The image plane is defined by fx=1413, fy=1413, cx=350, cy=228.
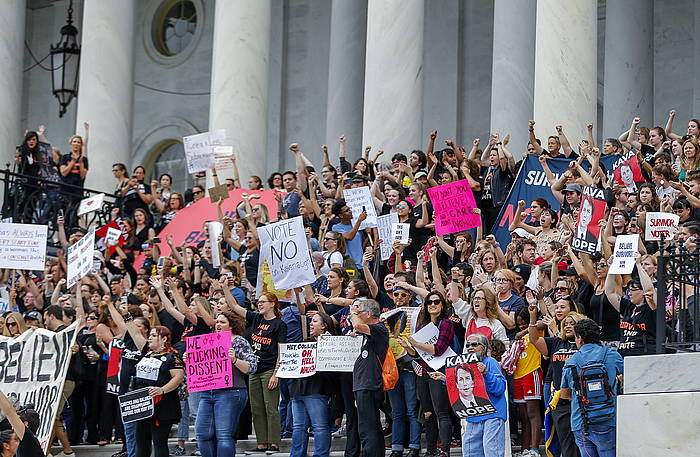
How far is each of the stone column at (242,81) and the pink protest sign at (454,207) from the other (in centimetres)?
726

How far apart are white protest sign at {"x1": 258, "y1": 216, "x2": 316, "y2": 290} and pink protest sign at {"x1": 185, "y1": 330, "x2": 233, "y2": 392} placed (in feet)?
4.19

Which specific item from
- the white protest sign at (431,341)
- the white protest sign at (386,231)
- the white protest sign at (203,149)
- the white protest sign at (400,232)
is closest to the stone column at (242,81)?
the white protest sign at (203,149)

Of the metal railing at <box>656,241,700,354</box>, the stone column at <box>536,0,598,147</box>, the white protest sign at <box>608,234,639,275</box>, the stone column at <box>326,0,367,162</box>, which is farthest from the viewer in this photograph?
the stone column at <box>326,0,367,162</box>

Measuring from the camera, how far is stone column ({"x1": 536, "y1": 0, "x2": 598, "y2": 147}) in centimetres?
2084

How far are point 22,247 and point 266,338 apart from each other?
6231 mm

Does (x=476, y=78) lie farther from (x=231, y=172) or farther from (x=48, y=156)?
(x=48, y=156)

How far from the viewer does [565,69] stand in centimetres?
2105

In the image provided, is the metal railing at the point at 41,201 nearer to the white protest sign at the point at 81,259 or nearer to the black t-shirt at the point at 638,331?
the white protest sign at the point at 81,259

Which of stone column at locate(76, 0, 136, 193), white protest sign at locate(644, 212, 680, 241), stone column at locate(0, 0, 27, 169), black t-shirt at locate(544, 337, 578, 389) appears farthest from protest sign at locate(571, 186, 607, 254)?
stone column at locate(0, 0, 27, 169)

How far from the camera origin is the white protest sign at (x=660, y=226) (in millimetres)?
15148

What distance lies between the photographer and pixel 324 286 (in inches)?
708

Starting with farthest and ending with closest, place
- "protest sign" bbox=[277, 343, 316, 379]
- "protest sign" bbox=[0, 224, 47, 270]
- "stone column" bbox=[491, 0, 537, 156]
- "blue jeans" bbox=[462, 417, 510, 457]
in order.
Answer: "stone column" bbox=[491, 0, 537, 156] → "protest sign" bbox=[0, 224, 47, 270] → "protest sign" bbox=[277, 343, 316, 379] → "blue jeans" bbox=[462, 417, 510, 457]

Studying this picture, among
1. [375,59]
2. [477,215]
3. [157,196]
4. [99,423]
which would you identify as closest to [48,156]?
[157,196]

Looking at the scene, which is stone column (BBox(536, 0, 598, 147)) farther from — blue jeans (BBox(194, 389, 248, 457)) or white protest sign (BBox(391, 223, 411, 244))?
blue jeans (BBox(194, 389, 248, 457))
